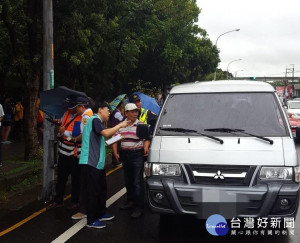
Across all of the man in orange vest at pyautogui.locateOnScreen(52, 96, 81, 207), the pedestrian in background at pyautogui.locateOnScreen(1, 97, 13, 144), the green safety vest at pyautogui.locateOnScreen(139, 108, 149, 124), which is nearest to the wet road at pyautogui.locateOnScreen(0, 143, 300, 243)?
the man in orange vest at pyautogui.locateOnScreen(52, 96, 81, 207)

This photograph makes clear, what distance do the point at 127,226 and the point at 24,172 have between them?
314cm

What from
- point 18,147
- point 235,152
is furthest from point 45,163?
point 18,147

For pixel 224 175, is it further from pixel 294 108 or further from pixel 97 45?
pixel 294 108

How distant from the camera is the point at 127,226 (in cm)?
500

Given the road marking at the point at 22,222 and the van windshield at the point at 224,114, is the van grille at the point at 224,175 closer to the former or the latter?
the van windshield at the point at 224,114

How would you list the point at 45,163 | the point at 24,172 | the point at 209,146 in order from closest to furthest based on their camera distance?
1. the point at 209,146
2. the point at 45,163
3. the point at 24,172

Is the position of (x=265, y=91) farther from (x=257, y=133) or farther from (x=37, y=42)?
(x=37, y=42)

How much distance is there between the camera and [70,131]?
5.62m

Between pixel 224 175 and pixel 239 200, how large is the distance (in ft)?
0.95

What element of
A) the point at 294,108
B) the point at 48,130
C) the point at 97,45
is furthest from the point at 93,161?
the point at 294,108

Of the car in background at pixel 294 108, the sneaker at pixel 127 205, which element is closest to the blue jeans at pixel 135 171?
the sneaker at pixel 127 205

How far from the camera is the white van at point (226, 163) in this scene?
395 centimetres
